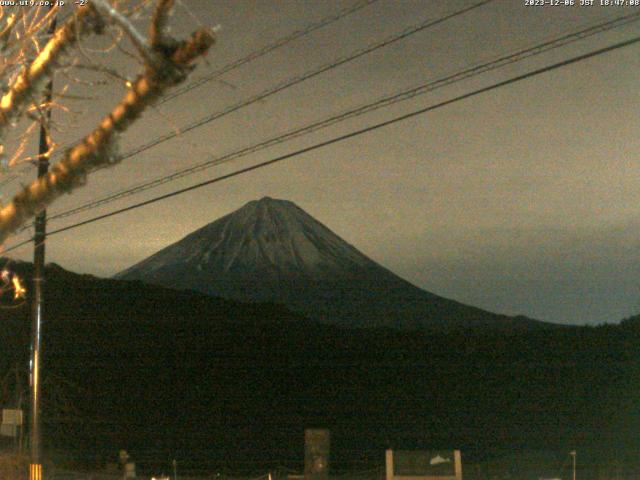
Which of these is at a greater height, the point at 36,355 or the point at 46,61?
the point at 46,61

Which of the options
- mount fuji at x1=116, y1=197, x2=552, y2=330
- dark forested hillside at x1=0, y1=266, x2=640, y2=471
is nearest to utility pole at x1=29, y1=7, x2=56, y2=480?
dark forested hillside at x1=0, y1=266, x2=640, y2=471

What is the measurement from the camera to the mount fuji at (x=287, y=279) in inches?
6978

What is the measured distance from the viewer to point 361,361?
3917 inches

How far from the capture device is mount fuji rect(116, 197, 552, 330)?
17725 cm

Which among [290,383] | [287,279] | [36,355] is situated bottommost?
[290,383]

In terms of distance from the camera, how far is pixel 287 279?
655 ft

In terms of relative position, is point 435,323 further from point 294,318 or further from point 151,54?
point 151,54

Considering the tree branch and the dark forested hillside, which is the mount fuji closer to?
the dark forested hillside

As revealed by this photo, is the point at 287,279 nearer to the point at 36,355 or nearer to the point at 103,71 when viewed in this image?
the point at 36,355

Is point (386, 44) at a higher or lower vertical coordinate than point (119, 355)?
higher

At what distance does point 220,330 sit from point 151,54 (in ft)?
322

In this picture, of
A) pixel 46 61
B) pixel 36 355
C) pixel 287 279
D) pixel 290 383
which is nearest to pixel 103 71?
pixel 46 61

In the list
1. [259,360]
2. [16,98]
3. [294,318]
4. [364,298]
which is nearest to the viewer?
[16,98]

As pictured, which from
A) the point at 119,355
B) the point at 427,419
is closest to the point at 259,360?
the point at 119,355
